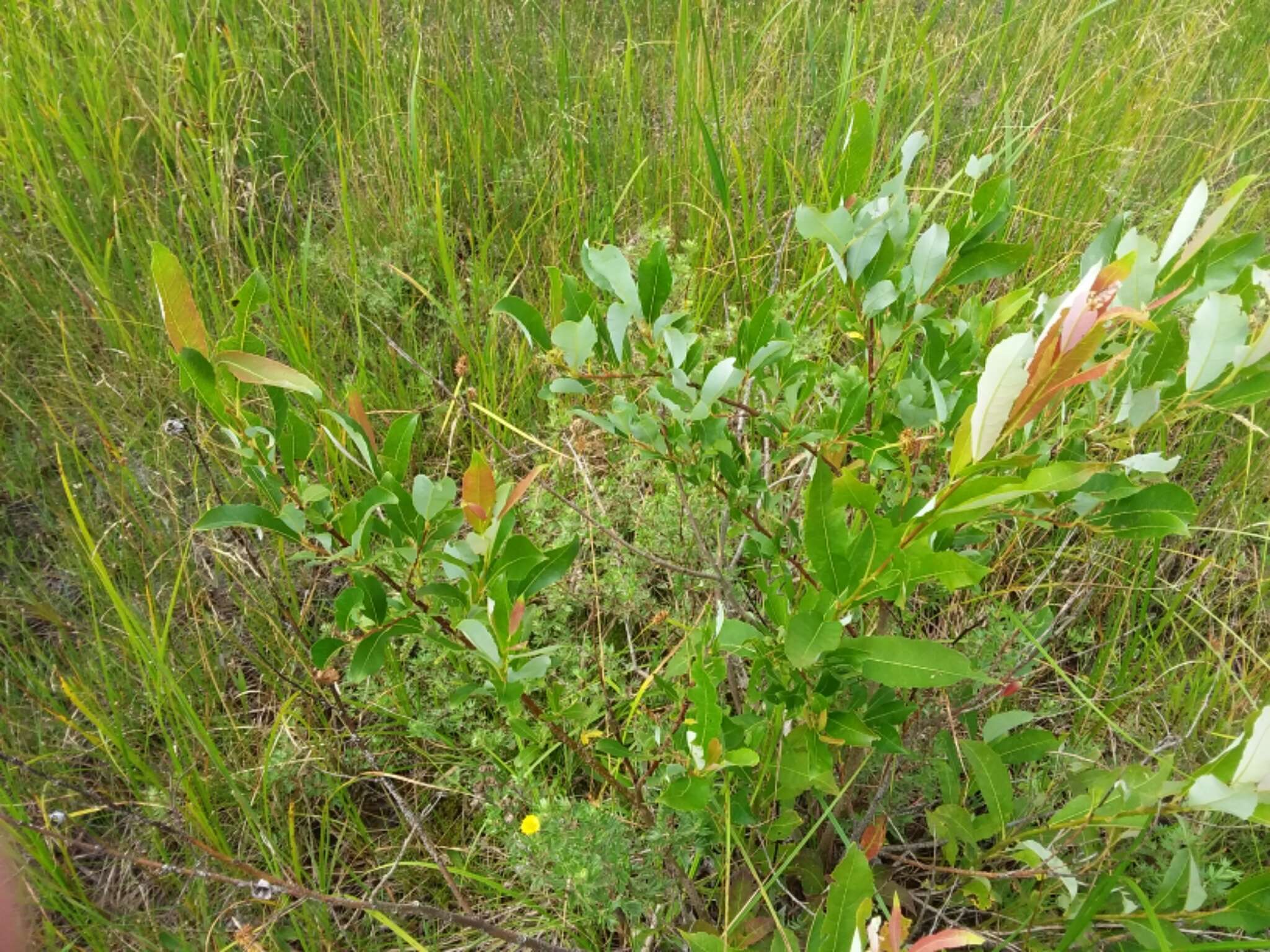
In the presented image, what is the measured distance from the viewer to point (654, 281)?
3.25 ft

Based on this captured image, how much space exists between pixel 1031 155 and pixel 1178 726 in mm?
1519

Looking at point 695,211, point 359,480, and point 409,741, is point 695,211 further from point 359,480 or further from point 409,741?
point 409,741

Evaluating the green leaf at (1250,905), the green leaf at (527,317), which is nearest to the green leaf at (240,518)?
the green leaf at (527,317)

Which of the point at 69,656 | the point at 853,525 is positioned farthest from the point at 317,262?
the point at 853,525

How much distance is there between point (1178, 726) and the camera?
4.58ft

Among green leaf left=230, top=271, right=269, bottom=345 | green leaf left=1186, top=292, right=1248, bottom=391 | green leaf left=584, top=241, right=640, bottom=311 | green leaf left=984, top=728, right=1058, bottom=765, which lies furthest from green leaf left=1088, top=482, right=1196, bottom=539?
green leaf left=230, top=271, right=269, bottom=345

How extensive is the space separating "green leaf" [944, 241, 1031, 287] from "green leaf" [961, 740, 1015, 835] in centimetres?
57

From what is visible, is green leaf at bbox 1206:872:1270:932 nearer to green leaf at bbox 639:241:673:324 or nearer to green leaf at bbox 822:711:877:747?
green leaf at bbox 822:711:877:747

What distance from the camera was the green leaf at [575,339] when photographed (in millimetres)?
985

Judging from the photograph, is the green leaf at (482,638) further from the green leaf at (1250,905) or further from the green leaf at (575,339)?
the green leaf at (1250,905)

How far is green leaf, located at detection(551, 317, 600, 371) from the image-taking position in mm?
985

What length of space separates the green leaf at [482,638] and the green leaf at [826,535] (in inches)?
13.1

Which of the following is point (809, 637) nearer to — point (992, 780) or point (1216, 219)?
point (992, 780)

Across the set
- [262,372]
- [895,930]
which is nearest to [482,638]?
[262,372]
